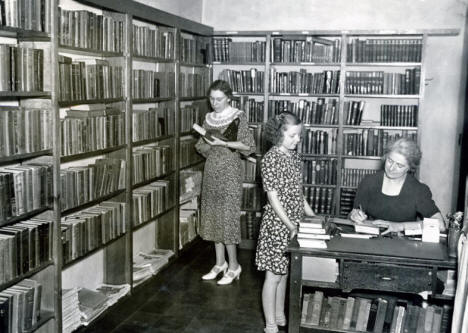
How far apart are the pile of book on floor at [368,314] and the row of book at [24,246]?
1.73 meters

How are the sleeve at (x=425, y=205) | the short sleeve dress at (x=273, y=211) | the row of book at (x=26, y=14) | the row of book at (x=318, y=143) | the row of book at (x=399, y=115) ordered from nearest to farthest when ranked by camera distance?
1. the row of book at (x=26, y=14)
2. the short sleeve dress at (x=273, y=211)
3. the sleeve at (x=425, y=205)
4. the row of book at (x=399, y=115)
5. the row of book at (x=318, y=143)

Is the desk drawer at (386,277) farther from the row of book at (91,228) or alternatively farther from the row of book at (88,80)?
the row of book at (88,80)

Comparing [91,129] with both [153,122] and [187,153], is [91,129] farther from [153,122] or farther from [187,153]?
[187,153]

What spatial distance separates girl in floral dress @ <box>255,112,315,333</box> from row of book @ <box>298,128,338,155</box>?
248 centimetres

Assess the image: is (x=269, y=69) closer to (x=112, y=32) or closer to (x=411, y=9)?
(x=411, y=9)

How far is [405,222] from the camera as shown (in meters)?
3.78

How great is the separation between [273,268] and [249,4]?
409 centimetres

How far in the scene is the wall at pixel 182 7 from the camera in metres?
5.53

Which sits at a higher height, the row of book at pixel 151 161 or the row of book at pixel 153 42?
the row of book at pixel 153 42

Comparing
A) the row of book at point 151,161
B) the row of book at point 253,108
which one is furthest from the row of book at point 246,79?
the row of book at point 151,161

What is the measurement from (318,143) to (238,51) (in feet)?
4.82

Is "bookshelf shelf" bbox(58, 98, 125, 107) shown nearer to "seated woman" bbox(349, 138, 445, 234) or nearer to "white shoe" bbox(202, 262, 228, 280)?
"white shoe" bbox(202, 262, 228, 280)

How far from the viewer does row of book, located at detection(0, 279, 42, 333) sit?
304 centimetres

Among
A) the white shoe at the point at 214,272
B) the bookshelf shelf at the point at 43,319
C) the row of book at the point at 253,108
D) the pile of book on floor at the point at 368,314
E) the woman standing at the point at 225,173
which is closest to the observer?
the bookshelf shelf at the point at 43,319
